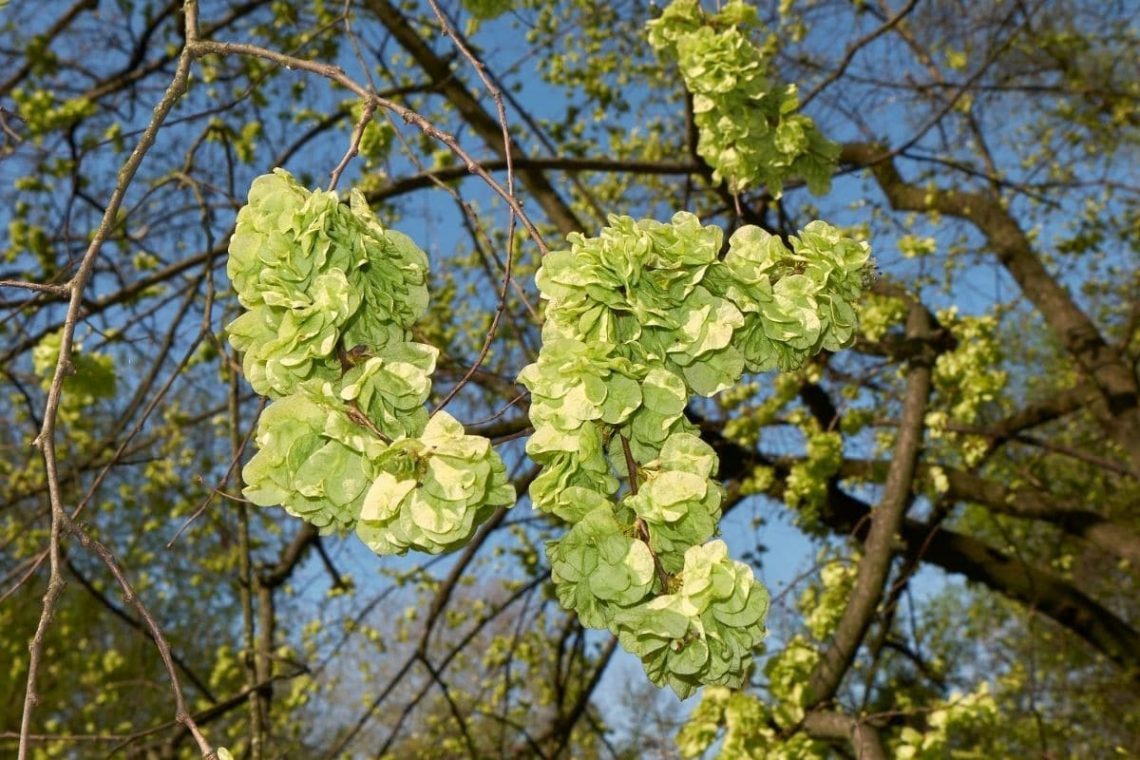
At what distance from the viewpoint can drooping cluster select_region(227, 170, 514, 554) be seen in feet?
3.99

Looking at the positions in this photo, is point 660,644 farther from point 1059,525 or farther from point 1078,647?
point 1078,647

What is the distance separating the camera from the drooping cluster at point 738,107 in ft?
9.54

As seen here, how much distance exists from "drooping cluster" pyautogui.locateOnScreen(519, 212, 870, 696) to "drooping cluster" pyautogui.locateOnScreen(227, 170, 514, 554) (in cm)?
12

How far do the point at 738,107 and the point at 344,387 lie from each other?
2052 mm

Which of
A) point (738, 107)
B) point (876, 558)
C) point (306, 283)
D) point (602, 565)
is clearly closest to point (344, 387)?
point (306, 283)

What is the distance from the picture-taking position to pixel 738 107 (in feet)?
9.77

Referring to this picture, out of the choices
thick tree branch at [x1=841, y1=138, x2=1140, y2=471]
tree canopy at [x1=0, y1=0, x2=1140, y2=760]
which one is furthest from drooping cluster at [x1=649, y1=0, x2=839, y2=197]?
thick tree branch at [x1=841, y1=138, x2=1140, y2=471]

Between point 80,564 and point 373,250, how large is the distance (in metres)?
11.1

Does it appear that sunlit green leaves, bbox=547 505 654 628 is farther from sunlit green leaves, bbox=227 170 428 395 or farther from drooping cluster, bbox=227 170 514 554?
sunlit green leaves, bbox=227 170 428 395

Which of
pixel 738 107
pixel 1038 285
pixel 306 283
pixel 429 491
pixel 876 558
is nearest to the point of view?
pixel 429 491

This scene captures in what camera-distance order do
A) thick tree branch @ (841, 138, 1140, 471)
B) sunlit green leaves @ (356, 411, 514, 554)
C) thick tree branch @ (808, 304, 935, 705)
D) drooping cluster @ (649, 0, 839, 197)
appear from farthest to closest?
thick tree branch @ (841, 138, 1140, 471) → thick tree branch @ (808, 304, 935, 705) → drooping cluster @ (649, 0, 839, 197) → sunlit green leaves @ (356, 411, 514, 554)

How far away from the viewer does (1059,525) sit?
5.94m

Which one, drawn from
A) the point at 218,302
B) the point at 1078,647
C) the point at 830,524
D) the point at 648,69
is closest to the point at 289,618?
the point at 218,302

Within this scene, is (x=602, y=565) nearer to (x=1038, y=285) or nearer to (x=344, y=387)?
(x=344, y=387)
